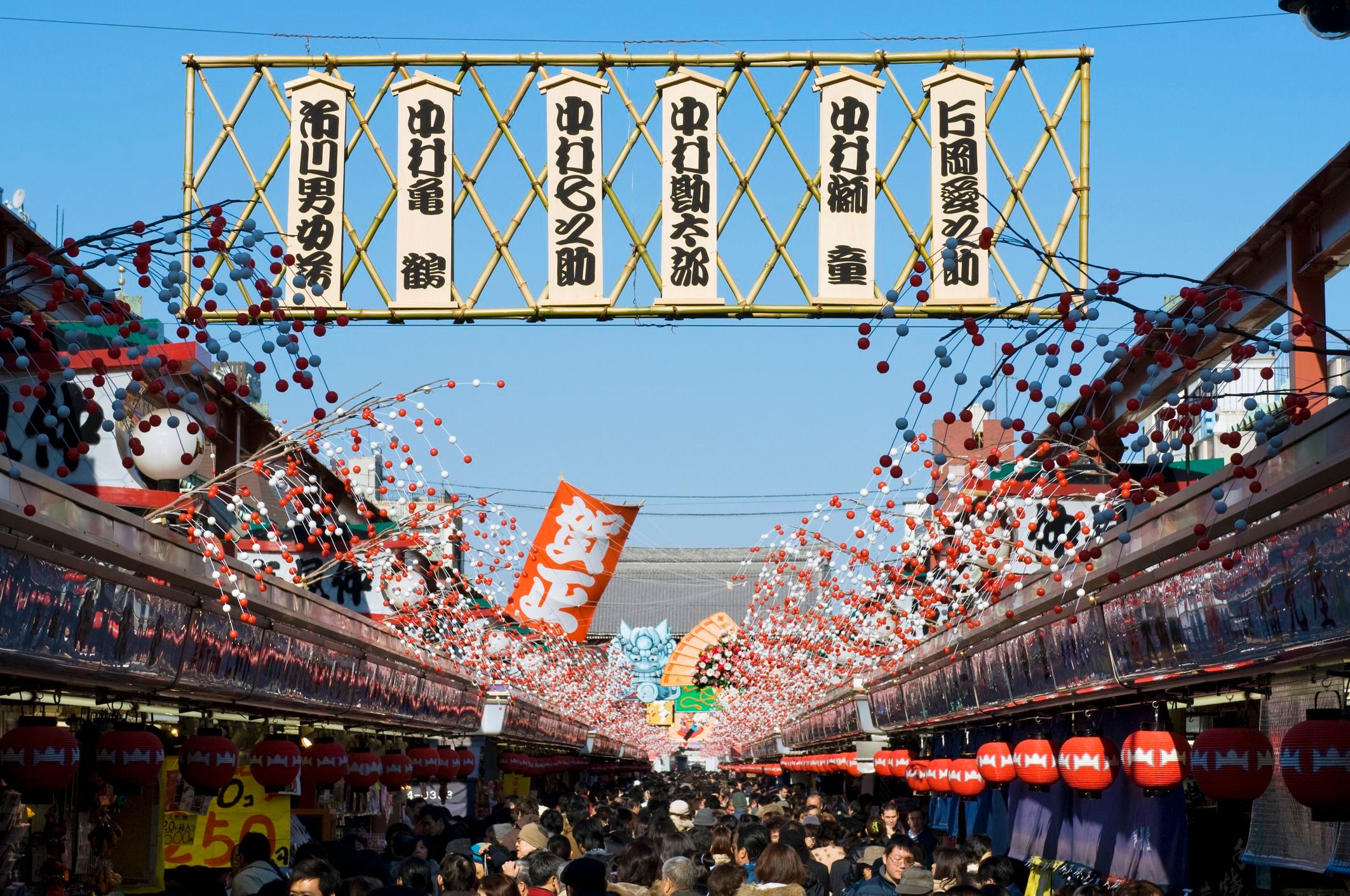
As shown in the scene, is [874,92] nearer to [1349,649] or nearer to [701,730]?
[1349,649]

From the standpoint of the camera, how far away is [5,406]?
14.5 m

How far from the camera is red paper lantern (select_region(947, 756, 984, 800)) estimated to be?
16.4 meters

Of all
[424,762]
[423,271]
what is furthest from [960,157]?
[424,762]

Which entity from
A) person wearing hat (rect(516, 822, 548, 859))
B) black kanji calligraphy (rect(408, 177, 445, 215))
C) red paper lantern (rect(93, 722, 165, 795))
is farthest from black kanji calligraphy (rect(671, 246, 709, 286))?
red paper lantern (rect(93, 722, 165, 795))

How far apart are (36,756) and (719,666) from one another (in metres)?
52.6

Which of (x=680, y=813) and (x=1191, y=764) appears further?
(x=680, y=813)

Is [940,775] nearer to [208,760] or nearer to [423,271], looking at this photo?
[423,271]

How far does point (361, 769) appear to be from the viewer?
17.9 meters

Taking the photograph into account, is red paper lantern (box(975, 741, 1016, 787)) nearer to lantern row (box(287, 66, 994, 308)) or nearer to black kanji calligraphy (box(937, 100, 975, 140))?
lantern row (box(287, 66, 994, 308))

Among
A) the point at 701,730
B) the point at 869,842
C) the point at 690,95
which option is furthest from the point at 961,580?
the point at 701,730

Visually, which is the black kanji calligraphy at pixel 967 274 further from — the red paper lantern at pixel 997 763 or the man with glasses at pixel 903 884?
the man with glasses at pixel 903 884

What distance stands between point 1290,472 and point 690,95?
10693 millimetres

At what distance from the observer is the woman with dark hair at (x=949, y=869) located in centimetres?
1179

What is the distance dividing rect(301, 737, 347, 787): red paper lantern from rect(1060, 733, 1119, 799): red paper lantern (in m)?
8.00
